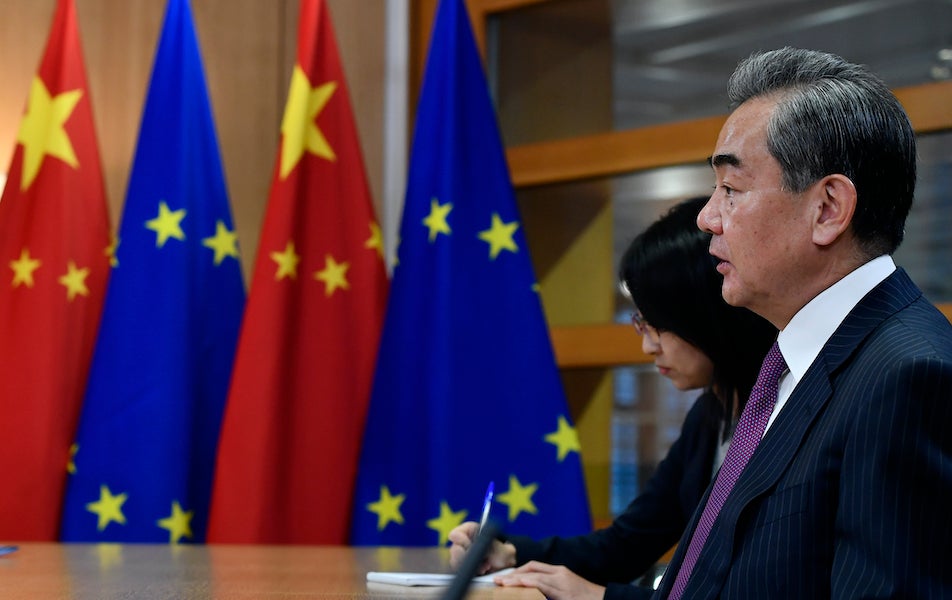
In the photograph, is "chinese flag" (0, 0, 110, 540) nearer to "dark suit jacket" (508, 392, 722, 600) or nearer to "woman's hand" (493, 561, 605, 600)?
"dark suit jacket" (508, 392, 722, 600)

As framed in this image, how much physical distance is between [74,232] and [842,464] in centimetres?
210

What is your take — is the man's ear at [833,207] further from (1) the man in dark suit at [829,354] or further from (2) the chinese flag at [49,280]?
(2) the chinese flag at [49,280]

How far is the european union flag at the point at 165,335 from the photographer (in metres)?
2.64

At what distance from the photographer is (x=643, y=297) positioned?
201cm

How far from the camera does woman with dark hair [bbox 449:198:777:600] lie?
75.5 inches

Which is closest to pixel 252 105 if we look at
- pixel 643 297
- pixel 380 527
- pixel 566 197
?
pixel 566 197

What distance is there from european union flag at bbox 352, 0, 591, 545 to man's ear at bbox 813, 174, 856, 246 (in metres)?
1.53

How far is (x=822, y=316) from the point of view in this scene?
1.28 metres

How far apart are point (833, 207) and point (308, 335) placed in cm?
180

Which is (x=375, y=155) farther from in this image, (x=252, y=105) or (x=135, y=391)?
(x=135, y=391)

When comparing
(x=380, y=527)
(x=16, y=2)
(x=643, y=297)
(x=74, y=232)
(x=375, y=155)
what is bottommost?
(x=380, y=527)

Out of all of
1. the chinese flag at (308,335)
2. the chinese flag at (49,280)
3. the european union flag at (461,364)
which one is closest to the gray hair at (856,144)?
the european union flag at (461,364)

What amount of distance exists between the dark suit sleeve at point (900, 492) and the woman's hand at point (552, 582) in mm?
738

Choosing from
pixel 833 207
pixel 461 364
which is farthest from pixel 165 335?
pixel 833 207
